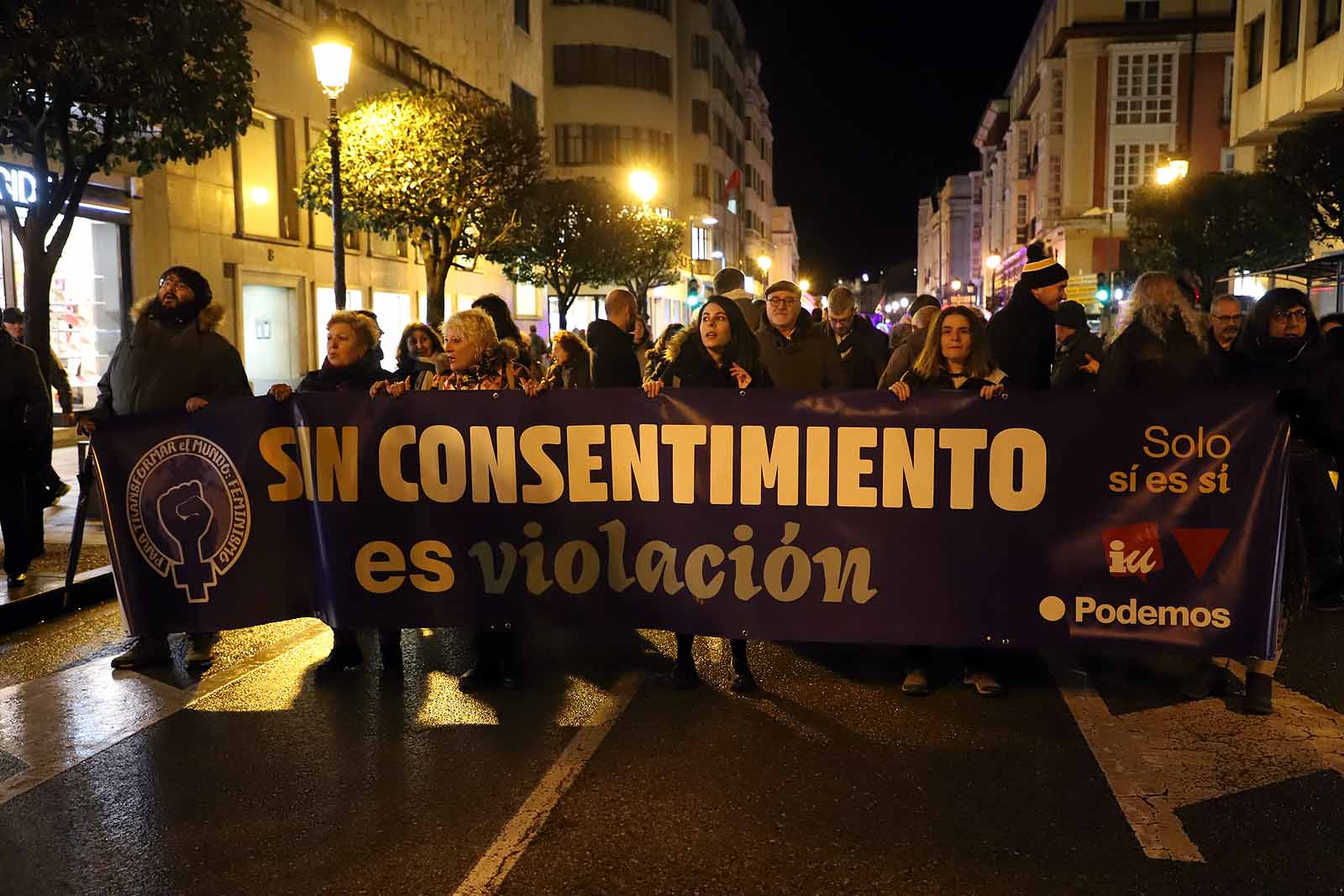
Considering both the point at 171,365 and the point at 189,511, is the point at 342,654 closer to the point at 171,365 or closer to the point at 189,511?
the point at 189,511

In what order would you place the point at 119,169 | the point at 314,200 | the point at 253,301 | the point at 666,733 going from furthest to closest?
the point at 253,301
the point at 314,200
the point at 119,169
the point at 666,733

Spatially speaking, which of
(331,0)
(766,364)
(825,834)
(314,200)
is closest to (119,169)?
(314,200)

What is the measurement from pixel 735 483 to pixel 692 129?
53.3 metres

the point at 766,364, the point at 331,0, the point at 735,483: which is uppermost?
the point at 331,0

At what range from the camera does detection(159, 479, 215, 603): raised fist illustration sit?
5.68m

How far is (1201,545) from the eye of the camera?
4.95m

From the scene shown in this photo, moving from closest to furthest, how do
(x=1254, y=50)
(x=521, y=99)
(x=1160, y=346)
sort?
(x=1160, y=346) < (x=1254, y=50) < (x=521, y=99)

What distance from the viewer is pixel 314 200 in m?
20.1

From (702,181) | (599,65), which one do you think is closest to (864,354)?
(599,65)

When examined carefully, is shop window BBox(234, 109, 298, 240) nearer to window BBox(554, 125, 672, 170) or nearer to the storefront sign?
the storefront sign

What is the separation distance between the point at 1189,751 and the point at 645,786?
222cm

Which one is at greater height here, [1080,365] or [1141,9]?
[1141,9]

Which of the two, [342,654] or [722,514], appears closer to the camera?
[722,514]

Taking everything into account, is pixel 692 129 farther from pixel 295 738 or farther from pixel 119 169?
pixel 295 738
